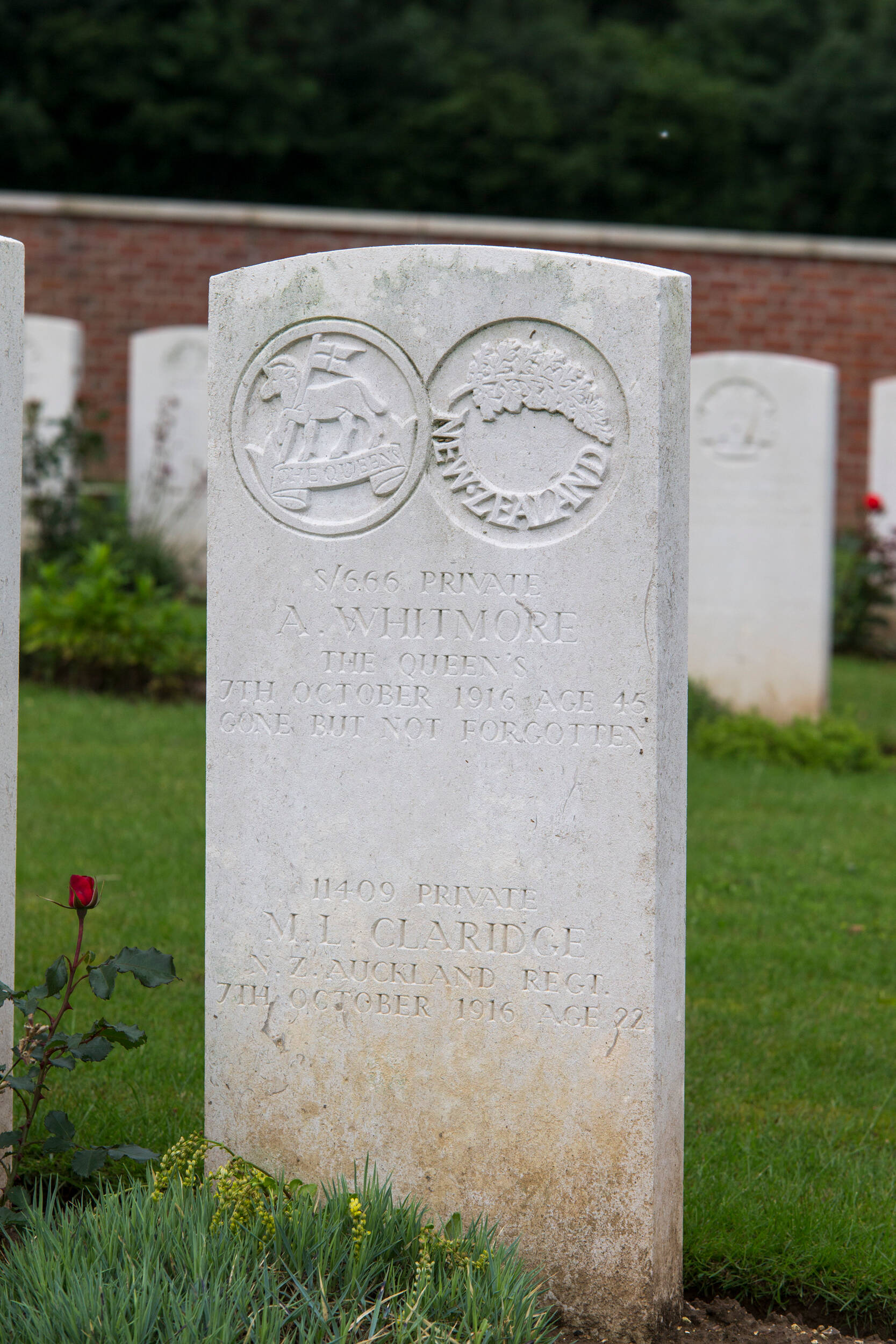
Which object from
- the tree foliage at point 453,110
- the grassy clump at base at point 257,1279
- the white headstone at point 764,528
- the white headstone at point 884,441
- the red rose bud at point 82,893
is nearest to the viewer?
the grassy clump at base at point 257,1279

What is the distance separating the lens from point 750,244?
15.1m

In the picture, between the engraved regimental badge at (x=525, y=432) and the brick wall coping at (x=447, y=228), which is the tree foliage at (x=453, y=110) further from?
the engraved regimental badge at (x=525, y=432)

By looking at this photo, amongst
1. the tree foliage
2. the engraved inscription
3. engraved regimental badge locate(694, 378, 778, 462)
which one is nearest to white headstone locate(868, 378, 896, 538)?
engraved regimental badge locate(694, 378, 778, 462)

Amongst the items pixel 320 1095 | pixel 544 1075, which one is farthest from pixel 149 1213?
pixel 544 1075

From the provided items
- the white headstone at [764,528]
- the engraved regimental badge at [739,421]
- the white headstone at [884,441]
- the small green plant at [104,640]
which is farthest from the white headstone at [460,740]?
the white headstone at [884,441]

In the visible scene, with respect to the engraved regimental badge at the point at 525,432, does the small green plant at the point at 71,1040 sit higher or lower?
lower

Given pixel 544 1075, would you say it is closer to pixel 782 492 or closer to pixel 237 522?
pixel 237 522

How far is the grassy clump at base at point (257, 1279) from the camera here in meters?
2.21

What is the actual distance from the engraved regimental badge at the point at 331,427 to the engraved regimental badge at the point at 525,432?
0.23 ft

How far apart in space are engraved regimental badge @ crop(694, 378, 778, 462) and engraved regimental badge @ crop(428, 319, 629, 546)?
5.81 meters

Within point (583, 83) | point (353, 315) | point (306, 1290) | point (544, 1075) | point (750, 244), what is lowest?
point (306, 1290)

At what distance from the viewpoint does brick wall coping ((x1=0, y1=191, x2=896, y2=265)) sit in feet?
49.2

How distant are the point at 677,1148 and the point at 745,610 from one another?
19.5ft

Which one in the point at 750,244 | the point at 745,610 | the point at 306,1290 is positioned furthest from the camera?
the point at 750,244
